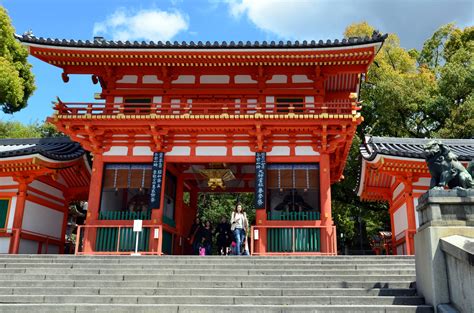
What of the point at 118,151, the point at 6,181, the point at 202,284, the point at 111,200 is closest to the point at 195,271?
the point at 202,284

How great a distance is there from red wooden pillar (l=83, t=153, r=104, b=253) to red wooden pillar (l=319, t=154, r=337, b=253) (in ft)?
25.5

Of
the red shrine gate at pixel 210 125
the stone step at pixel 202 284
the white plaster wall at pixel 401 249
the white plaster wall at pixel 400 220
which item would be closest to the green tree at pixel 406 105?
the white plaster wall at pixel 400 220

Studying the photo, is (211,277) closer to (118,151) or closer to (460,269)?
(460,269)

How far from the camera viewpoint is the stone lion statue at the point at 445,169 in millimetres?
7445

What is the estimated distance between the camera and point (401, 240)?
16094 millimetres

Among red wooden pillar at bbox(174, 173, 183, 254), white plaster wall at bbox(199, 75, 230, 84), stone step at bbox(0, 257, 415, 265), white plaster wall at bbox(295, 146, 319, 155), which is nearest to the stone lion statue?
stone step at bbox(0, 257, 415, 265)

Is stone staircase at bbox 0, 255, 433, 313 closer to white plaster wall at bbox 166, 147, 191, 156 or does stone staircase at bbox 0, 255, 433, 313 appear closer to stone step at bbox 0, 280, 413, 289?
stone step at bbox 0, 280, 413, 289

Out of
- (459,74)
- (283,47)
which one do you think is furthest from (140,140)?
(459,74)

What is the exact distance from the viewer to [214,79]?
16.2 meters

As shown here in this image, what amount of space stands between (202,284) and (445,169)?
16.9 ft

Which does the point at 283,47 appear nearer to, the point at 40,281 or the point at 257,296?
the point at 257,296

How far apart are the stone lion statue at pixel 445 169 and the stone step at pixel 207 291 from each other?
2103 millimetres

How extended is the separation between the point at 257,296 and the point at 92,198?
8820mm

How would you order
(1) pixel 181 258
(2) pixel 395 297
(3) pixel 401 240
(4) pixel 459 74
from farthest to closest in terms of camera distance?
(4) pixel 459 74 < (3) pixel 401 240 < (1) pixel 181 258 < (2) pixel 395 297
